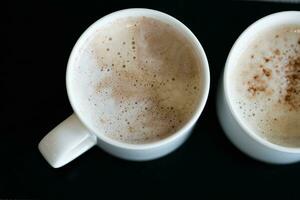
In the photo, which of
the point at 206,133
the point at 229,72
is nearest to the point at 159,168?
the point at 206,133

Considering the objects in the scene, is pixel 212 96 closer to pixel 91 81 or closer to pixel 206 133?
pixel 206 133

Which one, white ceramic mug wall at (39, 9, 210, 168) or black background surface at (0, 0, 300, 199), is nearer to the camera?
white ceramic mug wall at (39, 9, 210, 168)

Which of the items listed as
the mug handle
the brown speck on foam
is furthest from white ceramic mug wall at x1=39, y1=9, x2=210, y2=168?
the brown speck on foam

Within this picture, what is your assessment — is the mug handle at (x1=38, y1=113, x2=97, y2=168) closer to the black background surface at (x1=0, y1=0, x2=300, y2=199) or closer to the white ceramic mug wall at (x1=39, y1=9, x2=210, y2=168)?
the white ceramic mug wall at (x1=39, y1=9, x2=210, y2=168)

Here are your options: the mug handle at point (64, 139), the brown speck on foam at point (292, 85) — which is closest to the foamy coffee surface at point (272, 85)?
the brown speck on foam at point (292, 85)

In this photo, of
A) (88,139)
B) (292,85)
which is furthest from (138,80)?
(292,85)

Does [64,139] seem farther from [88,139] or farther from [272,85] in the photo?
[272,85]
